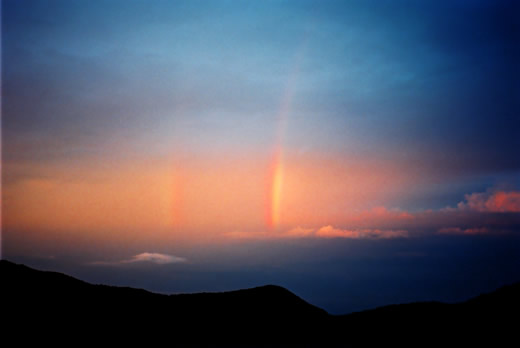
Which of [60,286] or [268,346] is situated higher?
[60,286]

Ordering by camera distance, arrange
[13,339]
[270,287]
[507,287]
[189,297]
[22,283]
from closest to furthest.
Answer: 1. [13,339]
2. [22,283]
3. [507,287]
4. [189,297]
5. [270,287]

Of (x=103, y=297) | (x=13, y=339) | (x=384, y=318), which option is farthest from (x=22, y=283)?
(x=384, y=318)

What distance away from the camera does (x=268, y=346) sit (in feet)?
181

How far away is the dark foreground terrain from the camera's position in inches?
2088

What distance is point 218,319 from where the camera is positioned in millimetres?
65500

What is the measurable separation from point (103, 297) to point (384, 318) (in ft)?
124

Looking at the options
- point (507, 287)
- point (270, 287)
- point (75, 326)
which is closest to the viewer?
point (75, 326)

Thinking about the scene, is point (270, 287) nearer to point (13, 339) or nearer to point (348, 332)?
point (348, 332)

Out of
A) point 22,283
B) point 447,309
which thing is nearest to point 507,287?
point 447,309

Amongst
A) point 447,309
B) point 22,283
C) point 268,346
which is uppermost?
point 22,283

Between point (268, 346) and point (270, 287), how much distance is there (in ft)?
69.8

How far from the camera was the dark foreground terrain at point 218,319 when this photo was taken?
53031 mm

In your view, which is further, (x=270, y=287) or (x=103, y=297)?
(x=270, y=287)

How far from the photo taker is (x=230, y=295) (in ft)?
238
